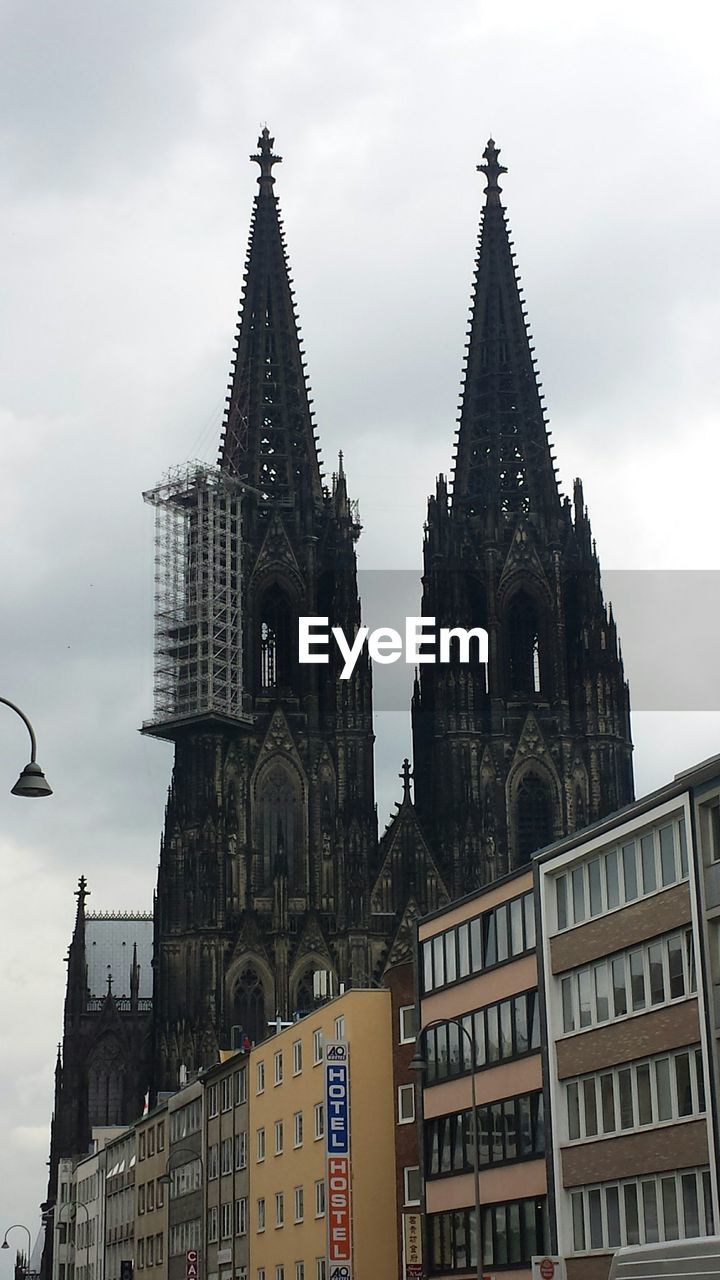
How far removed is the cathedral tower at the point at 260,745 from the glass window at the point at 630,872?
51681mm

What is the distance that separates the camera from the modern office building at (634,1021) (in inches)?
1732

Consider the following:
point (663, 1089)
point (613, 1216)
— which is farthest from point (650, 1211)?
point (663, 1089)

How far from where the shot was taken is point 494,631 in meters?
108

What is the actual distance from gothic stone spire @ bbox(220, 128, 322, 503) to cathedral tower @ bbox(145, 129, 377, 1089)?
110mm

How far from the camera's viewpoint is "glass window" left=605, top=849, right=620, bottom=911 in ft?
160

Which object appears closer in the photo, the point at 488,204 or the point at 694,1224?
the point at 694,1224

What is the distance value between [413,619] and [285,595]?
6.52m

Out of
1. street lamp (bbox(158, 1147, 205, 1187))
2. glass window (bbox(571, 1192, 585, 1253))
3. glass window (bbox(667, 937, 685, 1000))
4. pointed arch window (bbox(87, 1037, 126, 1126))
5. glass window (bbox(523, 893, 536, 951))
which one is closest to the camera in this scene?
glass window (bbox(667, 937, 685, 1000))

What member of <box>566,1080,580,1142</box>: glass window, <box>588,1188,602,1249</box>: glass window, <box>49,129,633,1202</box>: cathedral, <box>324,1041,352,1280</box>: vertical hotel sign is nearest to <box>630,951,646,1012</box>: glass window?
<box>566,1080,580,1142</box>: glass window

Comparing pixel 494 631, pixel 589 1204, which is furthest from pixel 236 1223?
pixel 494 631

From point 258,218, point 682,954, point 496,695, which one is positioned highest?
point 258,218

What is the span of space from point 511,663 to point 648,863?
204 ft

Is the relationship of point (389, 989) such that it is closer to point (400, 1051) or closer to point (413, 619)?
point (400, 1051)

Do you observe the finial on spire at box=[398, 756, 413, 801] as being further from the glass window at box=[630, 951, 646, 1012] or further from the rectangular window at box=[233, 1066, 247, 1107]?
the glass window at box=[630, 951, 646, 1012]
